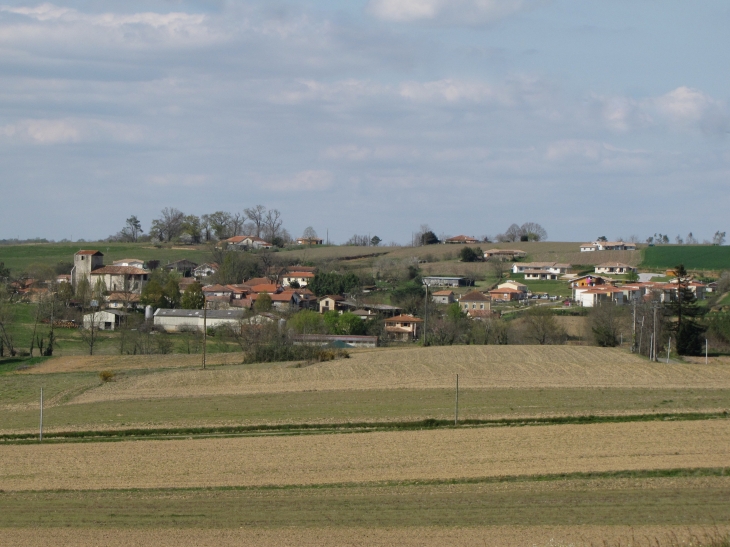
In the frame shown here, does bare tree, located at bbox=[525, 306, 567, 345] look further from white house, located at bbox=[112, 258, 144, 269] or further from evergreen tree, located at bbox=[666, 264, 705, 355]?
white house, located at bbox=[112, 258, 144, 269]

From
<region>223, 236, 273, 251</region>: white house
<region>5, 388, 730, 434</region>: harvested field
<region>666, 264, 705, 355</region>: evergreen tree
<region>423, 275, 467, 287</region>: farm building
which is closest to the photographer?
<region>5, 388, 730, 434</region>: harvested field

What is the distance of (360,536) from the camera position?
55.4 feet

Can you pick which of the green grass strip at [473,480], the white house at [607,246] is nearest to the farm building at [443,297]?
the white house at [607,246]

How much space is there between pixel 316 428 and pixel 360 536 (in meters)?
13.1

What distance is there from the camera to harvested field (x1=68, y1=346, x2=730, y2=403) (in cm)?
4138

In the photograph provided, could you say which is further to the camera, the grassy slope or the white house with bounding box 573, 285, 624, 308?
the white house with bounding box 573, 285, 624, 308

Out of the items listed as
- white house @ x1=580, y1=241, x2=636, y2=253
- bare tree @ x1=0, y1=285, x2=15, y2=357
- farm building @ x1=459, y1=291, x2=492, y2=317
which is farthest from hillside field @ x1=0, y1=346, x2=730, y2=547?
white house @ x1=580, y1=241, x2=636, y2=253

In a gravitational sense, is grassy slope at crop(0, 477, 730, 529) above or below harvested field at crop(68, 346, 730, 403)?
above

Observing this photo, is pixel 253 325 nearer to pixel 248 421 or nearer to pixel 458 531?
pixel 248 421

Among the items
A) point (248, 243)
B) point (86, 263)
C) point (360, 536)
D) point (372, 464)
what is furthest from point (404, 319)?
point (248, 243)

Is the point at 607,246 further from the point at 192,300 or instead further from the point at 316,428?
the point at 316,428

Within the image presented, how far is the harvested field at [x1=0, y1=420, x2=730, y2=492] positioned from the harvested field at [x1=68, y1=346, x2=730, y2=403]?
13.1 metres

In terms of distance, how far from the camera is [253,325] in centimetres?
6831

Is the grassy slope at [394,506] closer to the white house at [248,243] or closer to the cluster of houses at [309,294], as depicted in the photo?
the cluster of houses at [309,294]
